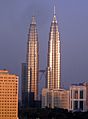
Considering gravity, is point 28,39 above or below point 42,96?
above

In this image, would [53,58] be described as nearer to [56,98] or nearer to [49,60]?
[49,60]

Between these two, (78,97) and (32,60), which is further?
(32,60)

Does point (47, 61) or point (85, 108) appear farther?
point (47, 61)

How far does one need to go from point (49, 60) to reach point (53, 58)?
835 mm

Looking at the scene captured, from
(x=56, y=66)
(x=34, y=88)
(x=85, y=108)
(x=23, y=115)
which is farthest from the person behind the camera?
(x=56, y=66)

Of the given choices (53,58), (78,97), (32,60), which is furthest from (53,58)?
(78,97)

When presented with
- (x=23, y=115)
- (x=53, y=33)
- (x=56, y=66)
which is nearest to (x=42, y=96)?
(x=56, y=66)

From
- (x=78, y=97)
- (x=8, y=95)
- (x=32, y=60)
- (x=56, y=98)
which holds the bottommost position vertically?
(x=56, y=98)

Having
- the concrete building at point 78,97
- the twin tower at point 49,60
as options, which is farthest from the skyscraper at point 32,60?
the concrete building at point 78,97

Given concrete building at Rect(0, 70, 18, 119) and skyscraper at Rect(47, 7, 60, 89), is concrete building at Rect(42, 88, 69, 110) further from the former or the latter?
concrete building at Rect(0, 70, 18, 119)

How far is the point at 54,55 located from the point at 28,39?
5.36 meters

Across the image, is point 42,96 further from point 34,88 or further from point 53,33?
point 53,33

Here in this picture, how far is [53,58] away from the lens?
103188 mm

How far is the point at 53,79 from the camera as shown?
9881cm
